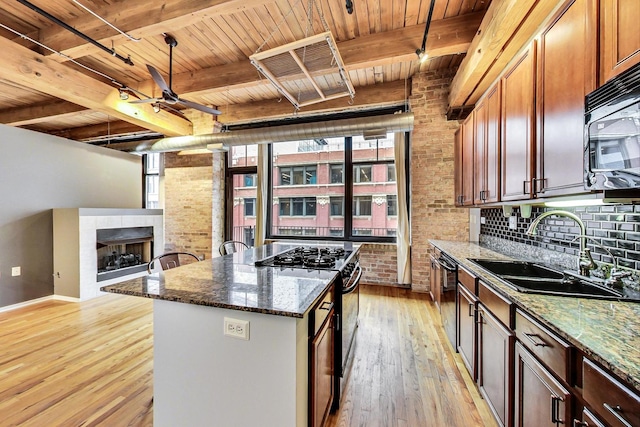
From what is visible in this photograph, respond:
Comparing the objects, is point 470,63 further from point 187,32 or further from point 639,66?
point 187,32

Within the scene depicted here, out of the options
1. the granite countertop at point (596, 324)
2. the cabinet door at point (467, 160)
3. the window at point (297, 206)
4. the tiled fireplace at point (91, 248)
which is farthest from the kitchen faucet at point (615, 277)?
the tiled fireplace at point (91, 248)

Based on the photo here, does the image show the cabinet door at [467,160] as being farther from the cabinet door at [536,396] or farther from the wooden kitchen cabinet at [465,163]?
the cabinet door at [536,396]

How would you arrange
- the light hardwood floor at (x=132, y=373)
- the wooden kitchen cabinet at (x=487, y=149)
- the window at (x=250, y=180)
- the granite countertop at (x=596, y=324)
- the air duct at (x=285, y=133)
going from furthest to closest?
1. the window at (x=250, y=180)
2. the air duct at (x=285, y=133)
3. the wooden kitchen cabinet at (x=487, y=149)
4. the light hardwood floor at (x=132, y=373)
5. the granite countertop at (x=596, y=324)

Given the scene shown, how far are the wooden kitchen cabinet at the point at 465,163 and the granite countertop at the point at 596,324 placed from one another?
1.80 m

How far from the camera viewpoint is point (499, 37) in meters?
2.19

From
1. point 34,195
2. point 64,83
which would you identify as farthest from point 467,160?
point 34,195

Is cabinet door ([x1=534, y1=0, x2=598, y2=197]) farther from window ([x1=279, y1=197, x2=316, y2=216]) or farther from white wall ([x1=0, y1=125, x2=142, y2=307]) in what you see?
white wall ([x1=0, y1=125, x2=142, y2=307])

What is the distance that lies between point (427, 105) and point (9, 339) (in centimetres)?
595

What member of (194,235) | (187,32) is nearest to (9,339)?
(194,235)

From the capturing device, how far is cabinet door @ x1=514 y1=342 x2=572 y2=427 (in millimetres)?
987

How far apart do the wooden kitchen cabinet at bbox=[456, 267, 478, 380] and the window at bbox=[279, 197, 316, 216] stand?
3.39 m

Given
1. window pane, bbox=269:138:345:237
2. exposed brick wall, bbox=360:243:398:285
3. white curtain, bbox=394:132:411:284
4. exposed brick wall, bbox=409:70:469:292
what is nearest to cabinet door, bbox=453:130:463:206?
exposed brick wall, bbox=409:70:469:292

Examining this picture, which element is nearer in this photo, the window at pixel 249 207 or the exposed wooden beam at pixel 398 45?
the exposed wooden beam at pixel 398 45

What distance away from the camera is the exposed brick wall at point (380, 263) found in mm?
4562
